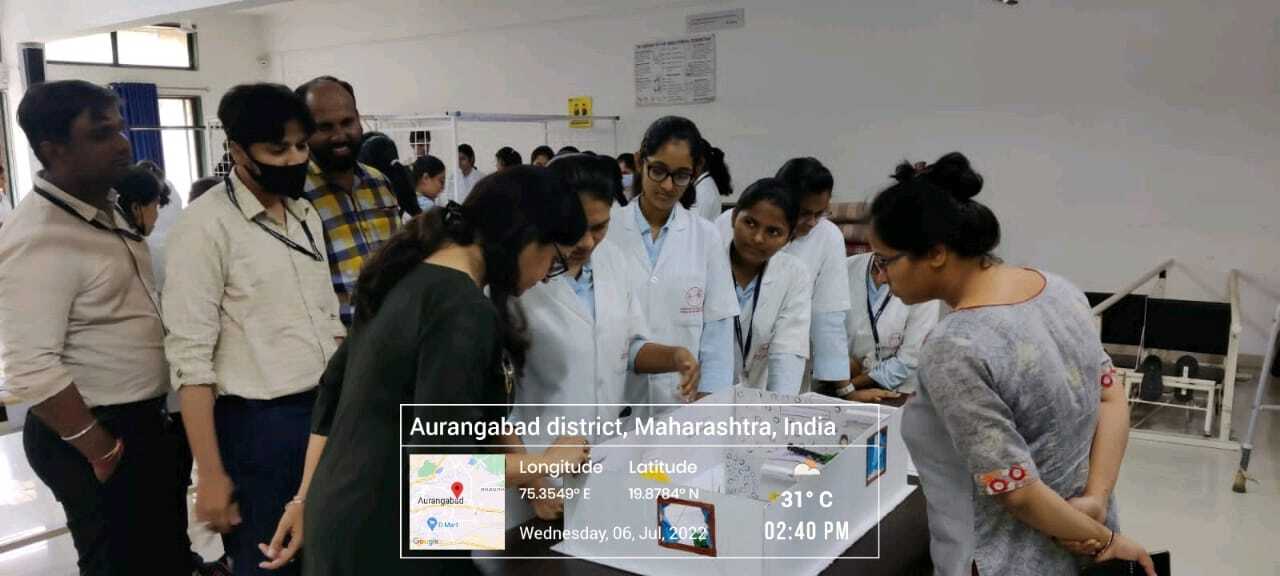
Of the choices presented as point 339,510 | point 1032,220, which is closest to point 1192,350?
point 1032,220

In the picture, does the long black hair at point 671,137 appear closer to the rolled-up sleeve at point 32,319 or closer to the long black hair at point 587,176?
the long black hair at point 587,176

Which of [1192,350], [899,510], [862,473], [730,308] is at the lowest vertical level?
[1192,350]

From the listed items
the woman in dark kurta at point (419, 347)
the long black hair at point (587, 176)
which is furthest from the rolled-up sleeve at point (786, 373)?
the woman in dark kurta at point (419, 347)

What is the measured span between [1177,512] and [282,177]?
3483mm

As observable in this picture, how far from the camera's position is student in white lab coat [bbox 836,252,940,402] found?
97.2 inches

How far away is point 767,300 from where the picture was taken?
2277 millimetres

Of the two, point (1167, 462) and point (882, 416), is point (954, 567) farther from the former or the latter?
point (1167, 462)

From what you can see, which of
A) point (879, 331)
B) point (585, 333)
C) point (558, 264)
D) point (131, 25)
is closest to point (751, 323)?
point (879, 331)

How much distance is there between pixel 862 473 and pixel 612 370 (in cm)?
59

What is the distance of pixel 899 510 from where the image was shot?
161 cm

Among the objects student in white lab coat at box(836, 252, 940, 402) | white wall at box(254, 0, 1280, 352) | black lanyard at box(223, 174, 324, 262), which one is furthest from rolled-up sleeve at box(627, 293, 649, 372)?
white wall at box(254, 0, 1280, 352)

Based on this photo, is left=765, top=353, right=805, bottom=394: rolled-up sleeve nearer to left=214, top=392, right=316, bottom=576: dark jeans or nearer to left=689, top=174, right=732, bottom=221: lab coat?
left=214, top=392, right=316, bottom=576: dark jeans

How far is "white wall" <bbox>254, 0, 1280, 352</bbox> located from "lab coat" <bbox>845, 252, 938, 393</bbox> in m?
3.55

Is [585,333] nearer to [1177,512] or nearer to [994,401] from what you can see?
[994,401]
